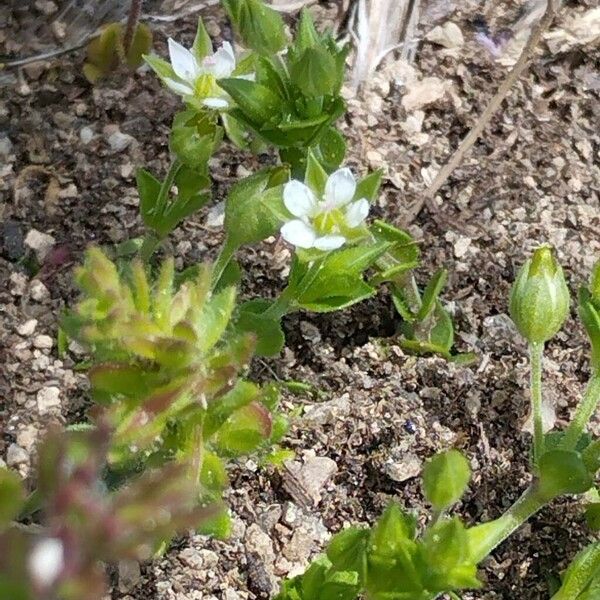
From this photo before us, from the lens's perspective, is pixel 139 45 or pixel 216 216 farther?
pixel 139 45

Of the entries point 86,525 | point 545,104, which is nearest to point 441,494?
point 86,525

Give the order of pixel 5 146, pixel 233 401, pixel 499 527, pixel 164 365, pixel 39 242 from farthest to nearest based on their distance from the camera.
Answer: pixel 5 146, pixel 39 242, pixel 499 527, pixel 233 401, pixel 164 365

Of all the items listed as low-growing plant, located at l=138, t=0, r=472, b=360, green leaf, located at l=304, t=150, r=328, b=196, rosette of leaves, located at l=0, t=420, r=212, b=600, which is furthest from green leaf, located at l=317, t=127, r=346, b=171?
rosette of leaves, located at l=0, t=420, r=212, b=600

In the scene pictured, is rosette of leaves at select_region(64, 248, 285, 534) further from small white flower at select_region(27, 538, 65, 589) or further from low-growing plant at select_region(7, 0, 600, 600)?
small white flower at select_region(27, 538, 65, 589)

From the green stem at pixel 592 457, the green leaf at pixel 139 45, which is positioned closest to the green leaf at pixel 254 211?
the green stem at pixel 592 457

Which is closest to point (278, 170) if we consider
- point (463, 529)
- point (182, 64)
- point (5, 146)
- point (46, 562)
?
point (182, 64)

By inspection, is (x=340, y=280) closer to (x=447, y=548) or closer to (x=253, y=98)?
(x=253, y=98)
